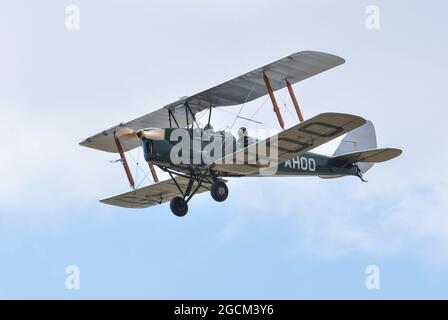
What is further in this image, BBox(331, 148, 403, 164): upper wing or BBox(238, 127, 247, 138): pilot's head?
BBox(331, 148, 403, 164): upper wing

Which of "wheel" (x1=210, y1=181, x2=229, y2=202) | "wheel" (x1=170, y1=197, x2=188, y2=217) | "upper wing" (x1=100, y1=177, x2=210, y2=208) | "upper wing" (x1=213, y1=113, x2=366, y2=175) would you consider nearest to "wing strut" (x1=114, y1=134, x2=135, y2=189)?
"upper wing" (x1=100, y1=177, x2=210, y2=208)

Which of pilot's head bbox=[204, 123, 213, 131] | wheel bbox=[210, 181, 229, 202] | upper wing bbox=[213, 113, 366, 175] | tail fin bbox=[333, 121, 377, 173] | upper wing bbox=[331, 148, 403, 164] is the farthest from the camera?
tail fin bbox=[333, 121, 377, 173]

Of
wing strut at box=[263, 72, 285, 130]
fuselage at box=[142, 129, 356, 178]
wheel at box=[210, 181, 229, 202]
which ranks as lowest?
wheel at box=[210, 181, 229, 202]

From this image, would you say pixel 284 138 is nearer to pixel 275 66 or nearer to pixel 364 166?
pixel 275 66

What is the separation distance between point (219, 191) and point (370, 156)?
382 centimetres

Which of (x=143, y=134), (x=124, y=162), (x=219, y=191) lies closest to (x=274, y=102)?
(x=219, y=191)

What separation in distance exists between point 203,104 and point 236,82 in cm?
115

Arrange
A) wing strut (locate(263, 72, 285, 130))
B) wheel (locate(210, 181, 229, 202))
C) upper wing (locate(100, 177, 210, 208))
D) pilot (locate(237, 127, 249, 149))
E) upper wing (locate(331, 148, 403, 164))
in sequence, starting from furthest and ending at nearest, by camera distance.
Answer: upper wing (locate(100, 177, 210, 208))
upper wing (locate(331, 148, 403, 164))
pilot (locate(237, 127, 249, 149))
wheel (locate(210, 181, 229, 202))
wing strut (locate(263, 72, 285, 130))

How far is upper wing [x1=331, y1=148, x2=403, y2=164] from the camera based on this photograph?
2642 centimetres

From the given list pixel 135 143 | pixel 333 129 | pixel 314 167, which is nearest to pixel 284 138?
pixel 333 129

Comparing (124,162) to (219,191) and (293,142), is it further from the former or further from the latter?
(293,142)

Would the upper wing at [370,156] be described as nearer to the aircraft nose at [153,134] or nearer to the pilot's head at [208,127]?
the pilot's head at [208,127]

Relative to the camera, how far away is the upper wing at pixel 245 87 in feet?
81.3

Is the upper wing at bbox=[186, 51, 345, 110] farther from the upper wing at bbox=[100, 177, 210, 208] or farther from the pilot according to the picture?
the upper wing at bbox=[100, 177, 210, 208]
